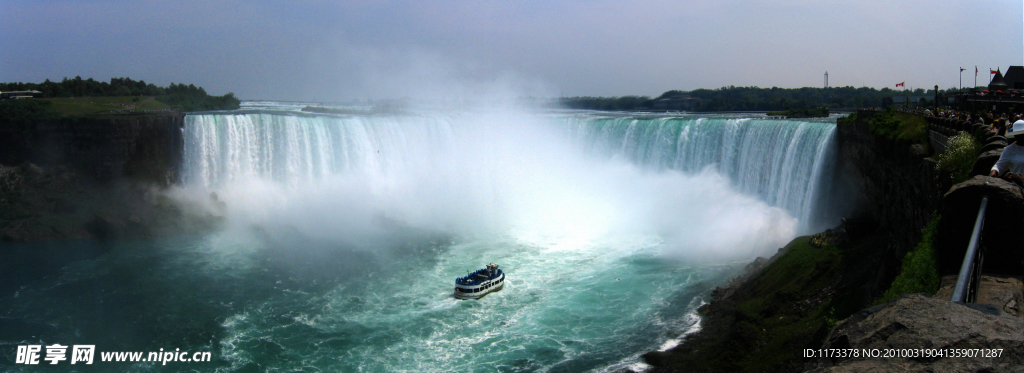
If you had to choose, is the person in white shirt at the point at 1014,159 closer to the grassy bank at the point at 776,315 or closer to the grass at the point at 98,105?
the grassy bank at the point at 776,315

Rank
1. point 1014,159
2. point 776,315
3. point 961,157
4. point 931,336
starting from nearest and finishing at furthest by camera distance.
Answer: point 931,336
point 1014,159
point 961,157
point 776,315

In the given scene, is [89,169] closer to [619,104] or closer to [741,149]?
[741,149]

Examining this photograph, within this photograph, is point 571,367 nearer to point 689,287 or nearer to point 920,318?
point 689,287

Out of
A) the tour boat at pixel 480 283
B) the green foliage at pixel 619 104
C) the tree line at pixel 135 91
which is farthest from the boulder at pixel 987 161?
the green foliage at pixel 619 104

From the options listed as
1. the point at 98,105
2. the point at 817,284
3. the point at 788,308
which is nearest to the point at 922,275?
the point at 788,308

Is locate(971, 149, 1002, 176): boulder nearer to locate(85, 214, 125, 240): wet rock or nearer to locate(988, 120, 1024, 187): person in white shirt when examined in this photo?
locate(988, 120, 1024, 187): person in white shirt

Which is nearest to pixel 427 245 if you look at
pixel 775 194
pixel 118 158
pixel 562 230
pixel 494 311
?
Answer: pixel 562 230
